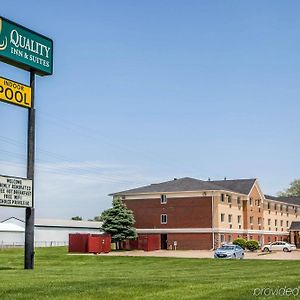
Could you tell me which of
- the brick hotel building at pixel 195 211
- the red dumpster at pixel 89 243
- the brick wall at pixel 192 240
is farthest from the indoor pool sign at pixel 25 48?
the brick wall at pixel 192 240

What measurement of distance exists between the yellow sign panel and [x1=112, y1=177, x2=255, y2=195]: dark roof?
151 ft

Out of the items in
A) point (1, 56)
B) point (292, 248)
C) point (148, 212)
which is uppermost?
point (1, 56)

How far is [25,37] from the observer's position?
99.2ft

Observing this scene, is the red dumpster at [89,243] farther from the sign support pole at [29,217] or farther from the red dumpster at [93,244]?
the sign support pole at [29,217]

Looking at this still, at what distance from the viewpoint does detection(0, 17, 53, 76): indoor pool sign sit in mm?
29016

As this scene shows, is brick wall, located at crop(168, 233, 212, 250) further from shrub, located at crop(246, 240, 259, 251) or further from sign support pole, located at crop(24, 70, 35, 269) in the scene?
sign support pole, located at crop(24, 70, 35, 269)

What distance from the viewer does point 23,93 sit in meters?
30.0

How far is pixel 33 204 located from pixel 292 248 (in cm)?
5202

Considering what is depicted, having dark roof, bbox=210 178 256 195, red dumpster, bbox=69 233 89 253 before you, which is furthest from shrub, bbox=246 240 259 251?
red dumpster, bbox=69 233 89 253

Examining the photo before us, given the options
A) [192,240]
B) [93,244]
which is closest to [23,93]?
[93,244]

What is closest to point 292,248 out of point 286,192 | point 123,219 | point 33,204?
point 123,219

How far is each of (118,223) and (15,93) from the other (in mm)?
43944

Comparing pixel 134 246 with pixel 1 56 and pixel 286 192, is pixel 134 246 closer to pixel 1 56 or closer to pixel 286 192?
pixel 1 56

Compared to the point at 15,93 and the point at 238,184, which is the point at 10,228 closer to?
the point at 238,184
